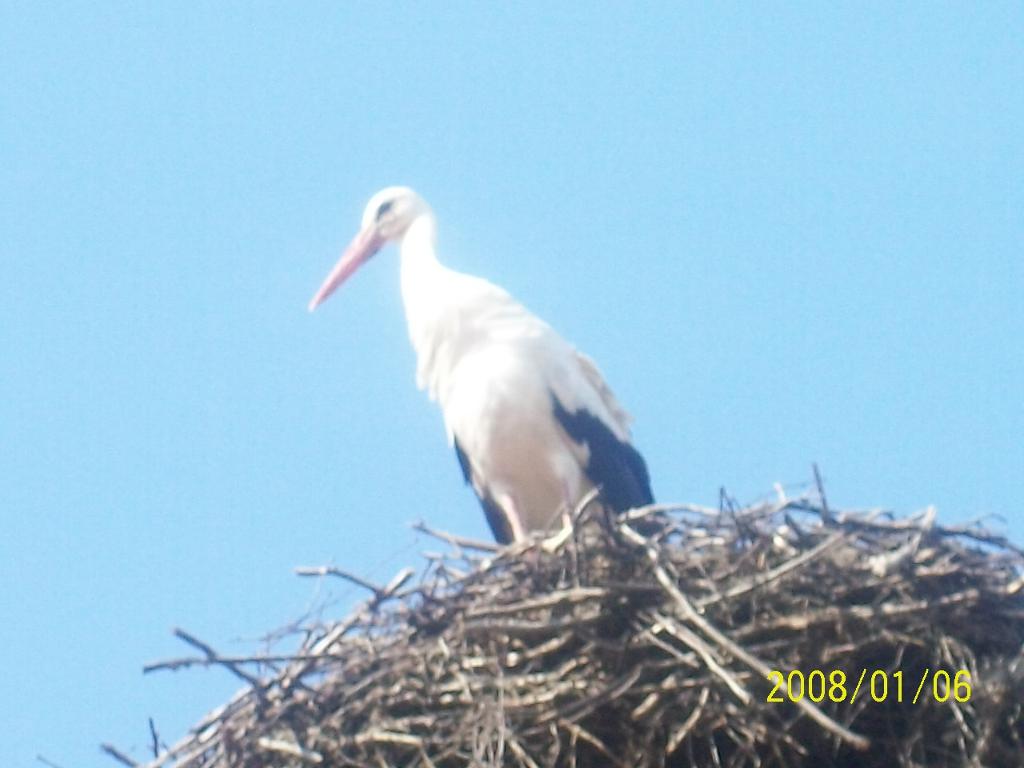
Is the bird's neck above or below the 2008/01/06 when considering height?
above

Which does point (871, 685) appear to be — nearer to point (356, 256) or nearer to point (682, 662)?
point (682, 662)

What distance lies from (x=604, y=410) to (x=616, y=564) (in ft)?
5.48

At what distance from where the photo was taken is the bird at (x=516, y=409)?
241 inches

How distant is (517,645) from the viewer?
4.59 metres

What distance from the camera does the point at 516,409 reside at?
610 centimetres

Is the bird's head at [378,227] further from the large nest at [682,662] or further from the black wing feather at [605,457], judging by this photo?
the large nest at [682,662]

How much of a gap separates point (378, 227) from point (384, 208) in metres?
0.07

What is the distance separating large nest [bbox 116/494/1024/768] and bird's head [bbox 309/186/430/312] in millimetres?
2685

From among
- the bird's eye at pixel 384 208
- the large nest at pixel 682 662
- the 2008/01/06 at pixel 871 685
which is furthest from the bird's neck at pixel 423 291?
the 2008/01/06 at pixel 871 685

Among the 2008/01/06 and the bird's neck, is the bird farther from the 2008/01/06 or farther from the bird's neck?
the 2008/01/06

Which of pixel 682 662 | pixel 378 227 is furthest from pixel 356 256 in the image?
pixel 682 662

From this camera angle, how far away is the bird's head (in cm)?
737

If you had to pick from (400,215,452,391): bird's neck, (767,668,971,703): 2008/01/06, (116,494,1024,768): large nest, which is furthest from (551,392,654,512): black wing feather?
(767,668,971,703): 2008/01/06

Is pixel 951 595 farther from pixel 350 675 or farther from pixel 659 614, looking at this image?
pixel 350 675
